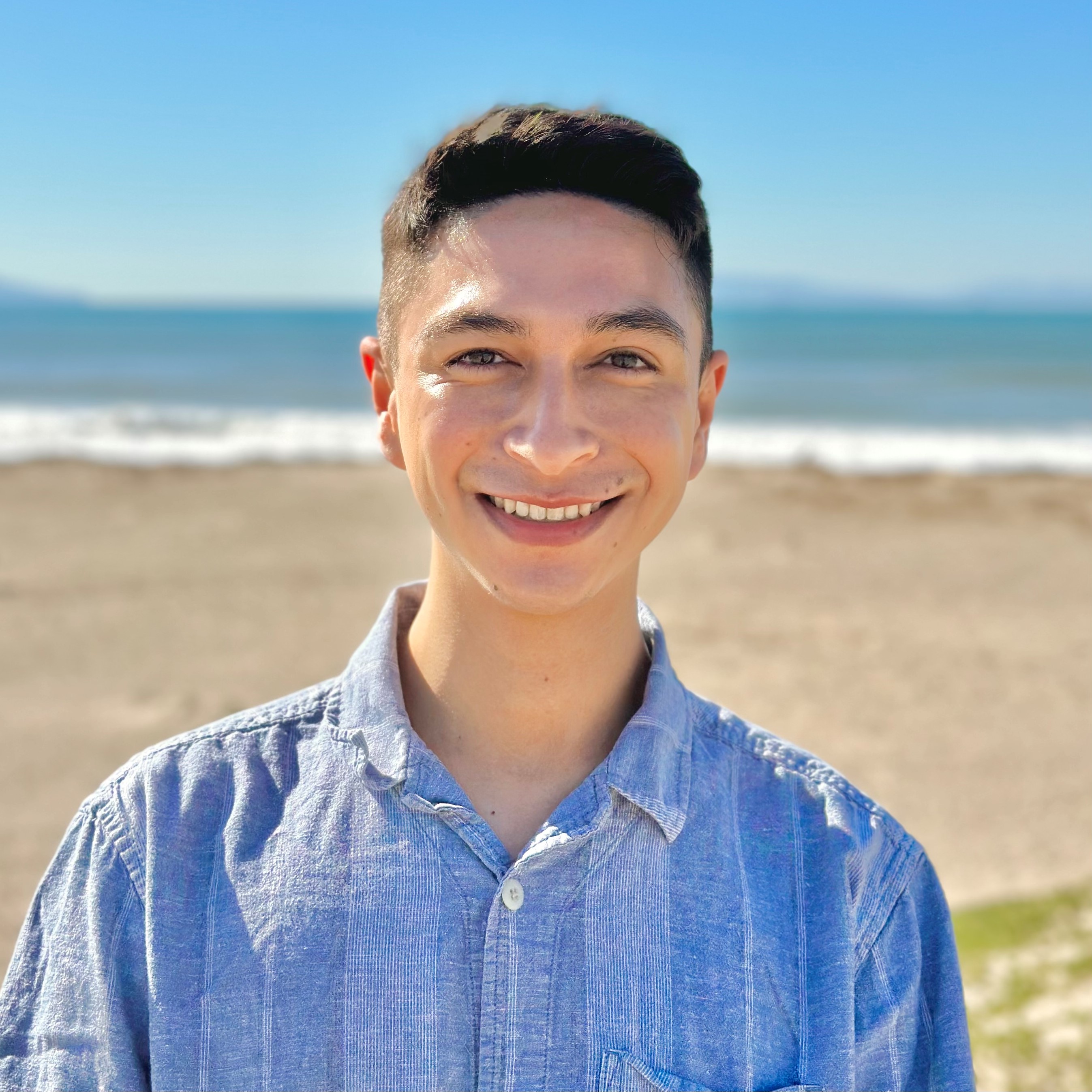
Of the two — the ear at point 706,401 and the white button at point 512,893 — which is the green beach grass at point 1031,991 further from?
the white button at point 512,893

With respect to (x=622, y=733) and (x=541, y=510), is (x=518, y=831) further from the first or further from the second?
(x=541, y=510)

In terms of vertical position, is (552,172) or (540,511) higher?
(552,172)

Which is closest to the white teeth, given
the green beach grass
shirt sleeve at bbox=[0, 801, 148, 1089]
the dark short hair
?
the dark short hair

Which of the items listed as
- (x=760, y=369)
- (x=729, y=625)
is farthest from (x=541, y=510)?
(x=760, y=369)

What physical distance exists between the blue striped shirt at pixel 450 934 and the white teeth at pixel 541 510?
Result: 1.37 feet

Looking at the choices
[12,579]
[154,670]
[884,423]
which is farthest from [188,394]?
[154,670]

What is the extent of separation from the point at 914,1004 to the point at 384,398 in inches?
58.6

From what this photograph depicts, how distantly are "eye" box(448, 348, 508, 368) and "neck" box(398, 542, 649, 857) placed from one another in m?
0.35

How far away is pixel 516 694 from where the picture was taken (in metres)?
2.06

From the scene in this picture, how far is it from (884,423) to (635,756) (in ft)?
80.8

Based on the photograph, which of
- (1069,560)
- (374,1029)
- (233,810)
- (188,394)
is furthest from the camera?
(188,394)

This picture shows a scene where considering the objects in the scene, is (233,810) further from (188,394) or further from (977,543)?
(188,394)

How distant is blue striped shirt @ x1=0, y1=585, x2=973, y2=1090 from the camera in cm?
176

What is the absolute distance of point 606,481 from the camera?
6.26 feet
